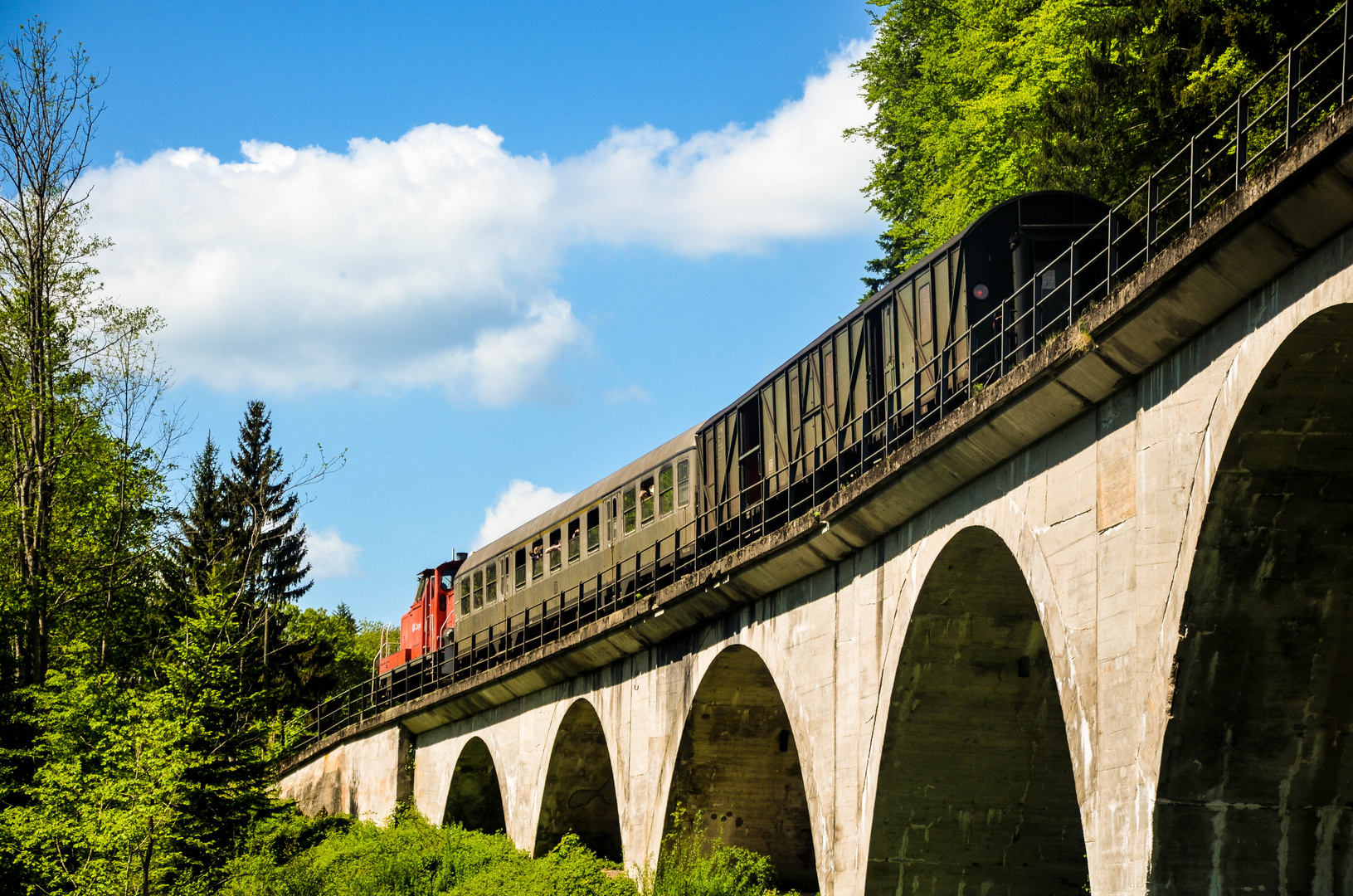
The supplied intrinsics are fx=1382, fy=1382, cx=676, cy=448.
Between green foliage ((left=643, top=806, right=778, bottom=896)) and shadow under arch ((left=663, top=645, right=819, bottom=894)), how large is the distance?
20 centimetres

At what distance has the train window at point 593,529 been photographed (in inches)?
1148

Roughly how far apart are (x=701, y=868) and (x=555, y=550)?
10.8 metres

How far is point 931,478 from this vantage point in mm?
15508

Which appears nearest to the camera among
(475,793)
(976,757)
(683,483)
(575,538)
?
(976,757)

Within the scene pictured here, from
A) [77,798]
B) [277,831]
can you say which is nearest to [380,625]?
[277,831]

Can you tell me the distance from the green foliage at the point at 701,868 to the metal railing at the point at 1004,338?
4.24m

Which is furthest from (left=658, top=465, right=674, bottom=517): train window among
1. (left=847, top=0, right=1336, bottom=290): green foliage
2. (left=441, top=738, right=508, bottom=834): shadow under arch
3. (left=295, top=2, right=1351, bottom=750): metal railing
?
(left=441, top=738, right=508, bottom=834): shadow under arch

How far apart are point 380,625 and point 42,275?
248 feet

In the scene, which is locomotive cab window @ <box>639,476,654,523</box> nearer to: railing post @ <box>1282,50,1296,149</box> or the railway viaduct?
the railway viaduct

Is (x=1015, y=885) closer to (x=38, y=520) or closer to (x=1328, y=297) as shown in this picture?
(x=1328, y=297)

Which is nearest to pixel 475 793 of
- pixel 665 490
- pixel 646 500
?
pixel 646 500

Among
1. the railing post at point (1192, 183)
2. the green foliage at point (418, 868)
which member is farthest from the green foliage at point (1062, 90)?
the green foliage at point (418, 868)

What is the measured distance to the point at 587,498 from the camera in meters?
30.0

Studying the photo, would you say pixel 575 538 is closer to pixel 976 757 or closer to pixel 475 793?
pixel 475 793
